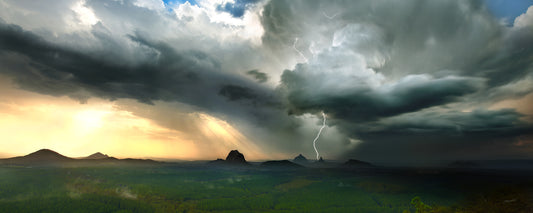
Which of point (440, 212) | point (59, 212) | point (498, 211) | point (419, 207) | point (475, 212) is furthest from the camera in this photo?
point (59, 212)

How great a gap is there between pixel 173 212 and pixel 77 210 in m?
78.4

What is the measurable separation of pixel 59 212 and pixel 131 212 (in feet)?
185

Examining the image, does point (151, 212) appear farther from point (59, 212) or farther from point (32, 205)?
point (32, 205)

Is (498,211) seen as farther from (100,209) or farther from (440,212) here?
(100,209)

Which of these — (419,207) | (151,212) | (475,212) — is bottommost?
(151,212)

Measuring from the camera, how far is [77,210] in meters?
192

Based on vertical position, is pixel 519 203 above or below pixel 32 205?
above

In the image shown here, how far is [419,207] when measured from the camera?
301 feet

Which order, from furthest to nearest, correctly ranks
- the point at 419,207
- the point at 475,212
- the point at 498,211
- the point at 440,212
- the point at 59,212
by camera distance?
1. the point at 59,212
2. the point at 475,212
3. the point at 498,211
4. the point at 440,212
5. the point at 419,207

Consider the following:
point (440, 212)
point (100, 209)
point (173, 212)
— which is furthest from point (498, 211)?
point (100, 209)

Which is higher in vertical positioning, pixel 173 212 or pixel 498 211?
pixel 498 211

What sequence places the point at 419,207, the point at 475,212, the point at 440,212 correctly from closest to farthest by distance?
the point at 419,207 < the point at 440,212 < the point at 475,212

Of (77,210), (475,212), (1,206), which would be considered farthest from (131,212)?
(475,212)

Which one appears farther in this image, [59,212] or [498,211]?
[59,212]
